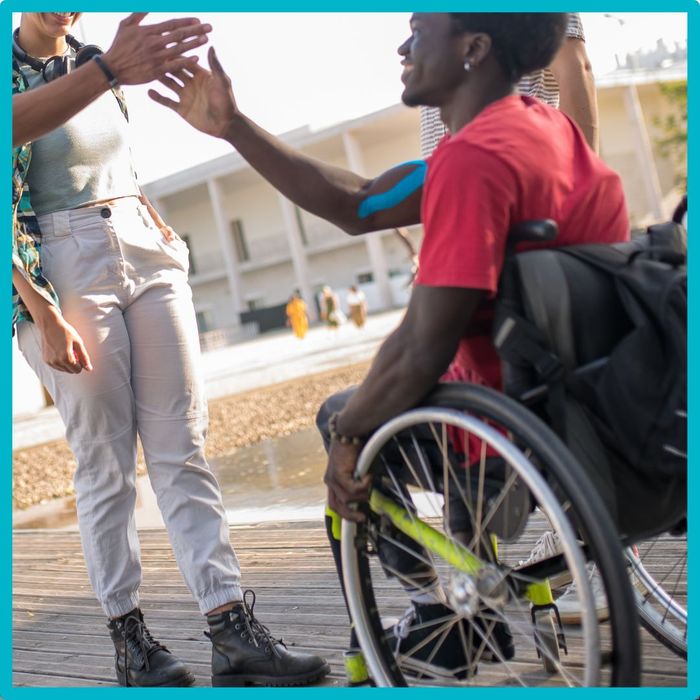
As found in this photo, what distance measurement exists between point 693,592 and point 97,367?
1597mm

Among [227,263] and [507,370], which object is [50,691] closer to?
[507,370]

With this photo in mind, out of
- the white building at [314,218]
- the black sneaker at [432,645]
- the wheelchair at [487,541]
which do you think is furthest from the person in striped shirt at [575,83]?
the white building at [314,218]

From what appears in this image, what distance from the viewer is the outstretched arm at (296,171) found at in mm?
2445

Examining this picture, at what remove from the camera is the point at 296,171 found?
8.25ft

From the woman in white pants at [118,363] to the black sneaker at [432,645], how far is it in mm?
498

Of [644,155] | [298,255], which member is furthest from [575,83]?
[298,255]

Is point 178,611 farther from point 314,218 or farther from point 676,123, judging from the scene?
point 314,218

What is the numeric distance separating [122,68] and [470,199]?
1.06 m

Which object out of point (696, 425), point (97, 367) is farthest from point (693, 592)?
point (97, 367)

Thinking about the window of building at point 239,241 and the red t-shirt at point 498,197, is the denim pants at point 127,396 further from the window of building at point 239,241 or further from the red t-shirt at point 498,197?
the window of building at point 239,241

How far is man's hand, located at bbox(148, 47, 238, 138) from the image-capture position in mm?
2436

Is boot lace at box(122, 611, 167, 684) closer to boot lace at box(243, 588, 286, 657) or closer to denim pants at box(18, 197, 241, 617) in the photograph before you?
denim pants at box(18, 197, 241, 617)

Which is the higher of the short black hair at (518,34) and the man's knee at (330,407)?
the short black hair at (518,34)

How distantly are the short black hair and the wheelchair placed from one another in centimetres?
40
